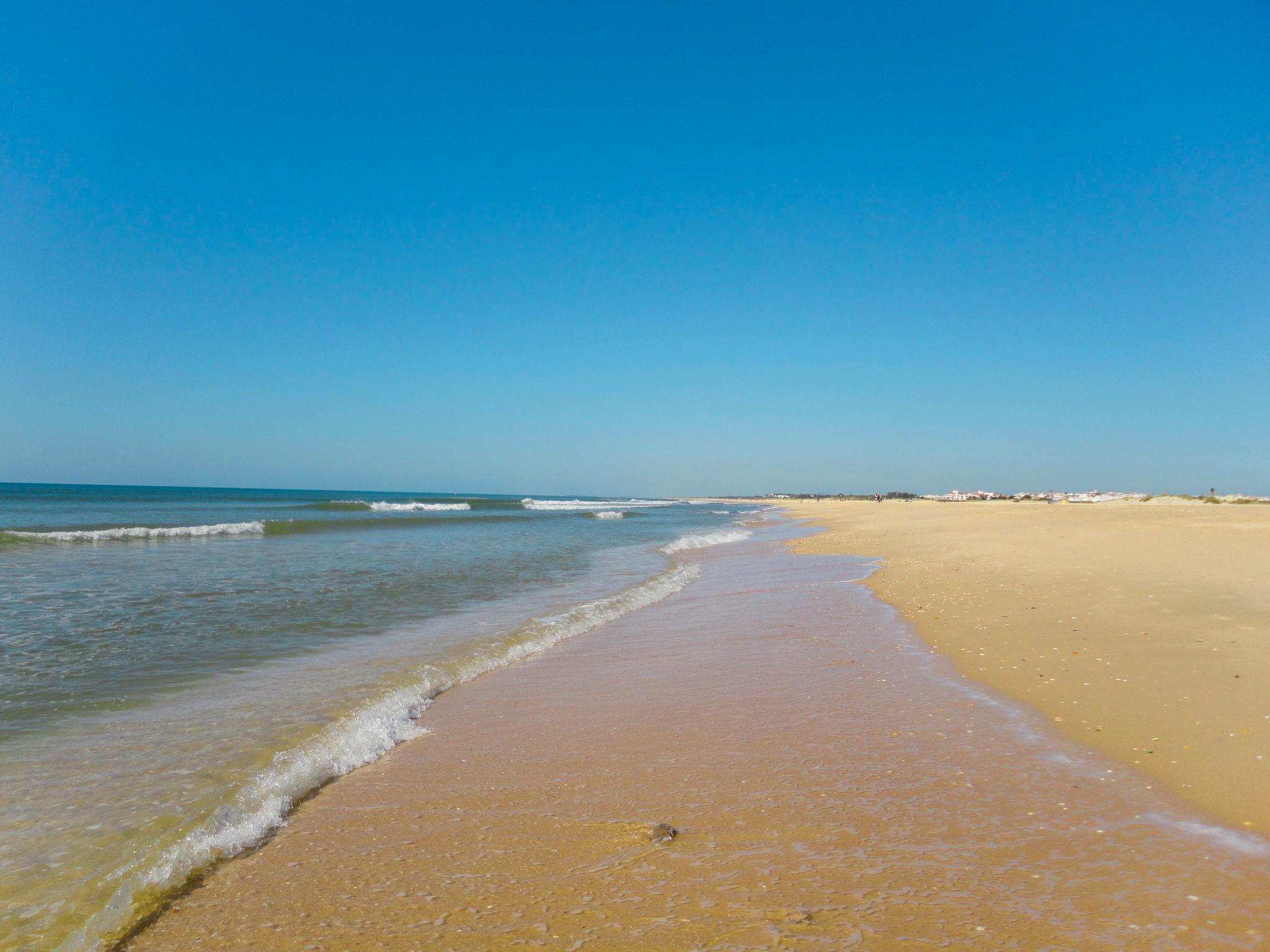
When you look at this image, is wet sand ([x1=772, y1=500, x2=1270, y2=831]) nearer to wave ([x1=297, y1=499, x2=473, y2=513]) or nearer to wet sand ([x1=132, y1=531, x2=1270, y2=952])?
wet sand ([x1=132, y1=531, x2=1270, y2=952])

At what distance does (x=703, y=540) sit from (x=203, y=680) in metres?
22.7

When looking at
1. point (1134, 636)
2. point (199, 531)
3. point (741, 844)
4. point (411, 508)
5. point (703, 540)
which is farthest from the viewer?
point (411, 508)

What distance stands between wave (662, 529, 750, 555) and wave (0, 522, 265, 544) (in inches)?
750

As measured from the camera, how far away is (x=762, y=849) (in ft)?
11.9

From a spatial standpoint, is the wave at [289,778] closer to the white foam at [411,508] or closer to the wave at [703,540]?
the wave at [703,540]

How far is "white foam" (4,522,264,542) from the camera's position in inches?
1054

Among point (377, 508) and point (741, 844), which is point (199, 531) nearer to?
point (741, 844)

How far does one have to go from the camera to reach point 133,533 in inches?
1147

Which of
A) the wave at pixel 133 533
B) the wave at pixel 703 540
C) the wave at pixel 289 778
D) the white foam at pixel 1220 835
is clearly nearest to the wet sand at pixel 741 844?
the white foam at pixel 1220 835

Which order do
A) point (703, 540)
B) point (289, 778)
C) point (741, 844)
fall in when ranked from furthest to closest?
1. point (703, 540)
2. point (289, 778)
3. point (741, 844)

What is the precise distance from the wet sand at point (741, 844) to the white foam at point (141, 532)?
28.2 metres

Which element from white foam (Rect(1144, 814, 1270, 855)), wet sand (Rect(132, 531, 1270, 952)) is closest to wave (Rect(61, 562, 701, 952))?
wet sand (Rect(132, 531, 1270, 952))

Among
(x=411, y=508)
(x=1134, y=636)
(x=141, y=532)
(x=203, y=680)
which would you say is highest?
(x=411, y=508)

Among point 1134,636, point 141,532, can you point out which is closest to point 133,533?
point 141,532
